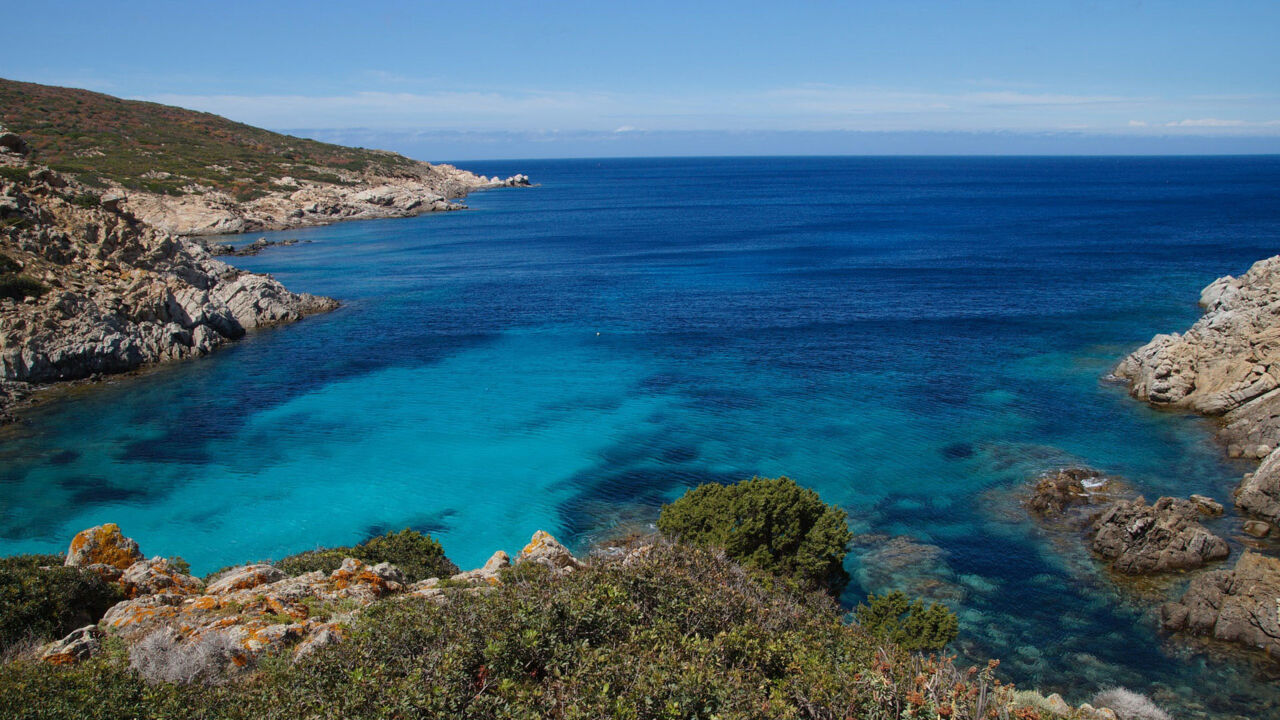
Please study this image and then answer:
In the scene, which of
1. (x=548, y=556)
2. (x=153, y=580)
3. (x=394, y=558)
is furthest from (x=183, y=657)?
(x=394, y=558)

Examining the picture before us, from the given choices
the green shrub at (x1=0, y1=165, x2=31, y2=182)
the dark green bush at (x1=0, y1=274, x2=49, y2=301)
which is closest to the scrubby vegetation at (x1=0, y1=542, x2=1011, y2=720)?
the dark green bush at (x1=0, y1=274, x2=49, y2=301)

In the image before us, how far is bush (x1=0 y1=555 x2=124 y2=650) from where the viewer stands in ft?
45.4

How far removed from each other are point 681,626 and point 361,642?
4817mm

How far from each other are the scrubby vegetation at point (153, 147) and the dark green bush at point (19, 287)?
61.4m

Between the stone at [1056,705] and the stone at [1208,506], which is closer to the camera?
the stone at [1056,705]

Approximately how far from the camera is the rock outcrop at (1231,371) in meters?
32.7

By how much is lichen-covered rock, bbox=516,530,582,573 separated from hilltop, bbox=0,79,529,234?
87126 mm

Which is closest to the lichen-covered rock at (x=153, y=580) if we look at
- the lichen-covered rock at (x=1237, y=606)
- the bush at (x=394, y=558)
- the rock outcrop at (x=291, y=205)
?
the bush at (x=394, y=558)

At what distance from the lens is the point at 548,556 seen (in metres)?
18.1

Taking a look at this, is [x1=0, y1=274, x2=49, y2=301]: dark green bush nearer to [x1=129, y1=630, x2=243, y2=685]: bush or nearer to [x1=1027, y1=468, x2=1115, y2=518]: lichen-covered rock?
[x1=129, y1=630, x2=243, y2=685]: bush

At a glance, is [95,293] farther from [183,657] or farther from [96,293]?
[183,657]

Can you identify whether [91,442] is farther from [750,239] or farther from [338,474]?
[750,239]

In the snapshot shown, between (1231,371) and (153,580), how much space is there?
44021 mm

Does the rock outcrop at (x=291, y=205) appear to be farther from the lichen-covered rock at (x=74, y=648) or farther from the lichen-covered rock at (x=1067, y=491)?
the lichen-covered rock at (x=1067, y=491)
